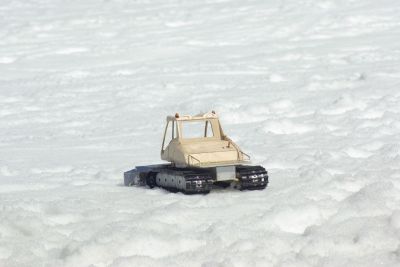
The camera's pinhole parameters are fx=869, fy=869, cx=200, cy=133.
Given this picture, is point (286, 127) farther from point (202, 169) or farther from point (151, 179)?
point (202, 169)

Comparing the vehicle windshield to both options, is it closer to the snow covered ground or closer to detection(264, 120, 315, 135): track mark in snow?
the snow covered ground

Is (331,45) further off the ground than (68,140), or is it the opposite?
(331,45)

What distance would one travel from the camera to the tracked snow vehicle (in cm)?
774

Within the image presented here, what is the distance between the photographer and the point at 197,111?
13.4 m

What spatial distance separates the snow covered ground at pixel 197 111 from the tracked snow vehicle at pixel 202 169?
172 mm

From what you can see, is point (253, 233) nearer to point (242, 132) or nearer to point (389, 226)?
point (389, 226)

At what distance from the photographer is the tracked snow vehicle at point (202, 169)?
774 cm

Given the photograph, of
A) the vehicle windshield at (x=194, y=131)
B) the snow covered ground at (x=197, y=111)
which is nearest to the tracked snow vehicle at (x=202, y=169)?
the snow covered ground at (x=197, y=111)

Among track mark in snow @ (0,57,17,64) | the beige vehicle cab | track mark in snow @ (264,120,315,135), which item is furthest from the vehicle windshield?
track mark in snow @ (0,57,17,64)

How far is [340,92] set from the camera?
548 inches

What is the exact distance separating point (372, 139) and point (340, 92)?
353 centimetres

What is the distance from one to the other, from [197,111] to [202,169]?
217 inches

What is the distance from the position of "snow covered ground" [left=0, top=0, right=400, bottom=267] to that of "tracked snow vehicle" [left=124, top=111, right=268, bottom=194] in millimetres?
172

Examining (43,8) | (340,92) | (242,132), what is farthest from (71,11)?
(242,132)
